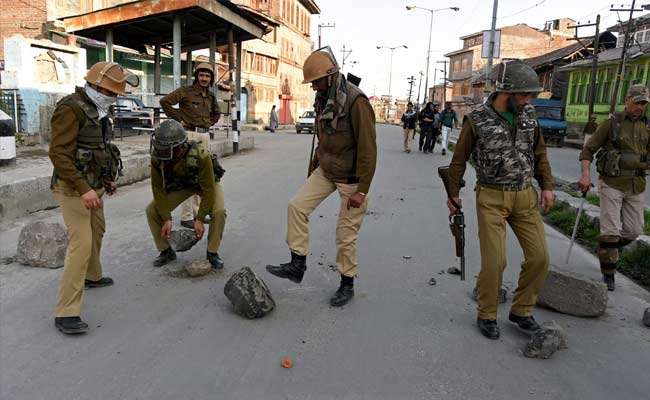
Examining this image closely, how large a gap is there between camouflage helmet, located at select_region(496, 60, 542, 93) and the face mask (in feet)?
8.80

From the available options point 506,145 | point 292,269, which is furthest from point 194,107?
point 506,145

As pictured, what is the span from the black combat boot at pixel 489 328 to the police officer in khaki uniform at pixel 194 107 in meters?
3.81

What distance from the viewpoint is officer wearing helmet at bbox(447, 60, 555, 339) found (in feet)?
11.2

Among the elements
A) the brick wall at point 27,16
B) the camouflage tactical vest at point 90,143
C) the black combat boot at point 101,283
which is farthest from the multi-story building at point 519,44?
the camouflage tactical vest at point 90,143

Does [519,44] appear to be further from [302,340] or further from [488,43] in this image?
[302,340]

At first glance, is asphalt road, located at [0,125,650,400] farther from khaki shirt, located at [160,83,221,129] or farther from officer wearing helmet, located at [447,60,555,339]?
khaki shirt, located at [160,83,221,129]

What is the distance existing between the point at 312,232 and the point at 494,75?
3236 mm

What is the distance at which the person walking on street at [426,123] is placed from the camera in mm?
16938

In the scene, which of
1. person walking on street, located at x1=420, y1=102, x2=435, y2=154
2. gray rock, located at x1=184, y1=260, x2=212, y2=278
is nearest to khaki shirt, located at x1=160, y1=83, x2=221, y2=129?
gray rock, located at x1=184, y1=260, x2=212, y2=278

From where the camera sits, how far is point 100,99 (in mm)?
3406

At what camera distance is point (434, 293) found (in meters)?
4.29

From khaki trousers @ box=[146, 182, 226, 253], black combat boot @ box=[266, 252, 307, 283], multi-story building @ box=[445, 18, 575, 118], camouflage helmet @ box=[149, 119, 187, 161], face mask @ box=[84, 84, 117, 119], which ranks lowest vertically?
black combat boot @ box=[266, 252, 307, 283]

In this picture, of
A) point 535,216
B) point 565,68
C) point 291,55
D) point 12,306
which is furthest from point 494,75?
point 291,55

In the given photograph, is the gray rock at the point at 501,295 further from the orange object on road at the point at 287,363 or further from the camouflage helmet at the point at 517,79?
the orange object on road at the point at 287,363
